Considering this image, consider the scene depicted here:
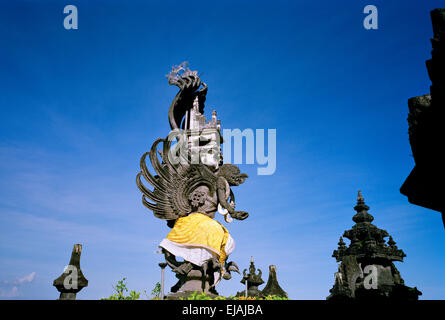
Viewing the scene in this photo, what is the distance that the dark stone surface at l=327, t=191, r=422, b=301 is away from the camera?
1120 centimetres

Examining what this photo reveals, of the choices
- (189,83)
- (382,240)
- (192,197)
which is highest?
(189,83)

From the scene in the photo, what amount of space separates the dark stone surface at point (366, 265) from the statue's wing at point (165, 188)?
701 cm

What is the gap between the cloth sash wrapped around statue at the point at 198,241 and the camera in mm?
10930

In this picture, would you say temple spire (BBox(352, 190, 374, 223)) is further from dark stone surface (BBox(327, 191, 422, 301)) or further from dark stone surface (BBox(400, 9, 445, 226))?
dark stone surface (BBox(400, 9, 445, 226))

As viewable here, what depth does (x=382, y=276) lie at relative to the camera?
12.7 meters

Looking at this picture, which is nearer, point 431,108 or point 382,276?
point 431,108

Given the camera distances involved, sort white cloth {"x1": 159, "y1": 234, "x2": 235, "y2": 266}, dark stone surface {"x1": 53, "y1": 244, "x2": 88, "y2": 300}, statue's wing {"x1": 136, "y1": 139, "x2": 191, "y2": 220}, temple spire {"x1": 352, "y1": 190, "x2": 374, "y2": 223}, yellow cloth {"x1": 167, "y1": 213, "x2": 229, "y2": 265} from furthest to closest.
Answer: temple spire {"x1": 352, "y1": 190, "x2": 374, "y2": 223} < statue's wing {"x1": 136, "y1": 139, "x2": 191, "y2": 220} < yellow cloth {"x1": 167, "y1": 213, "x2": 229, "y2": 265} < white cloth {"x1": 159, "y1": 234, "x2": 235, "y2": 266} < dark stone surface {"x1": 53, "y1": 244, "x2": 88, "y2": 300}

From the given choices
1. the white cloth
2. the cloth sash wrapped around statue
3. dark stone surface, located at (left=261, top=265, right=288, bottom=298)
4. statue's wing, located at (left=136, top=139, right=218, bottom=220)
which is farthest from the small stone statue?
statue's wing, located at (left=136, top=139, right=218, bottom=220)

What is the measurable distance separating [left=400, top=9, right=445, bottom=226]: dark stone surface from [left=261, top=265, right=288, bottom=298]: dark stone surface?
354 inches

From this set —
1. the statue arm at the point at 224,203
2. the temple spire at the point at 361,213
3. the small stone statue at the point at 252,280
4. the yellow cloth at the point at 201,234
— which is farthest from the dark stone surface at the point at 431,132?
the temple spire at the point at 361,213
